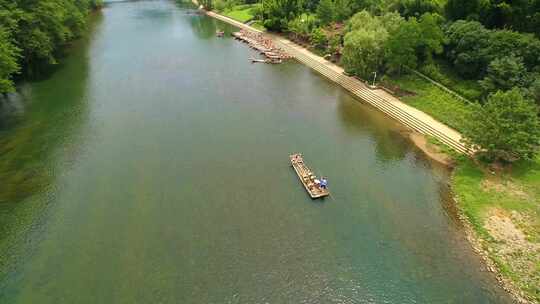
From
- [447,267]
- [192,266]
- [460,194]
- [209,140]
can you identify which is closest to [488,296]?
[447,267]

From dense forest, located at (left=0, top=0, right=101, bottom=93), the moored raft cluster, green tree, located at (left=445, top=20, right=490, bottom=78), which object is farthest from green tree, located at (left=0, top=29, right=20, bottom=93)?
green tree, located at (left=445, top=20, right=490, bottom=78)

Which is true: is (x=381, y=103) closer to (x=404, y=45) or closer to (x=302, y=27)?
(x=404, y=45)

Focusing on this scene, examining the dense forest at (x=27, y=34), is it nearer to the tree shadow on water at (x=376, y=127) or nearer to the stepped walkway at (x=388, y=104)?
the tree shadow on water at (x=376, y=127)

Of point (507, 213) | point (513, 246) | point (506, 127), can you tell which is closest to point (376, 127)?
point (506, 127)

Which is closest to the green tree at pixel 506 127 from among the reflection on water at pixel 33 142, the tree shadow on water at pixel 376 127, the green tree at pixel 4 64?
the tree shadow on water at pixel 376 127

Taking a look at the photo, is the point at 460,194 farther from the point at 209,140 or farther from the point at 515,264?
the point at 209,140

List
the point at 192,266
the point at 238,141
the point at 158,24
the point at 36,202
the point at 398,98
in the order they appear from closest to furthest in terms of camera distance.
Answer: the point at 192,266 < the point at 36,202 < the point at 238,141 < the point at 398,98 < the point at 158,24
